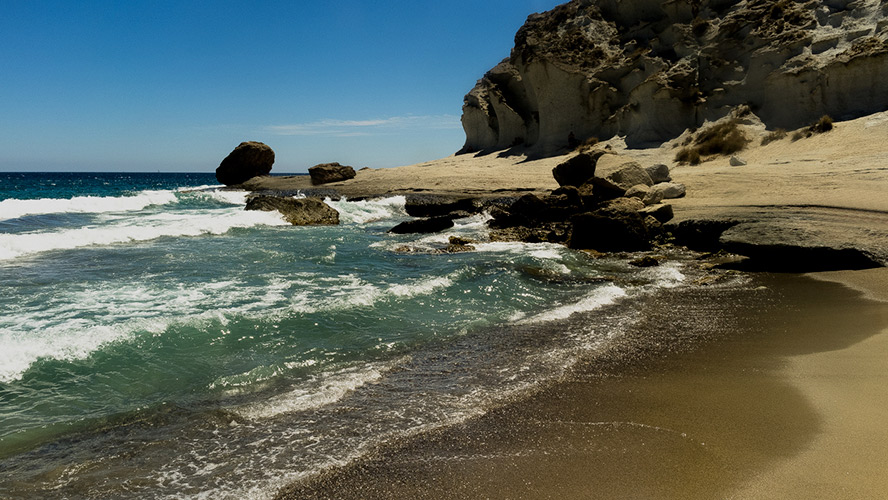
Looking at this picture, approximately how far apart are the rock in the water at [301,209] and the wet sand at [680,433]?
1561cm

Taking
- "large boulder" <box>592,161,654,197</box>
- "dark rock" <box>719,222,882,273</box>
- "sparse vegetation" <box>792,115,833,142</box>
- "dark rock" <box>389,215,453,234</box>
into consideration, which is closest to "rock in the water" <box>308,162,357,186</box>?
"dark rock" <box>389,215,453,234</box>

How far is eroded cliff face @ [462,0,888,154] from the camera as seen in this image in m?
22.4

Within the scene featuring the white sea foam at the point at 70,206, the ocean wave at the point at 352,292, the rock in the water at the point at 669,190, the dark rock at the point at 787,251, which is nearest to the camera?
the ocean wave at the point at 352,292

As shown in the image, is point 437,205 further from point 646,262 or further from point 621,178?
point 646,262

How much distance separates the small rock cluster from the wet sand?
6.58 m

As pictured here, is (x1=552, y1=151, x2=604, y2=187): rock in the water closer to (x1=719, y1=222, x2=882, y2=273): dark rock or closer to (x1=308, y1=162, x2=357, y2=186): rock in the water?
(x1=719, y1=222, x2=882, y2=273): dark rock

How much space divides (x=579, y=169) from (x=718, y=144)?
943cm

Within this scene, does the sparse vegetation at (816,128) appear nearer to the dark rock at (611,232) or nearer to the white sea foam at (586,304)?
the dark rock at (611,232)

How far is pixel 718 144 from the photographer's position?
76.0 ft

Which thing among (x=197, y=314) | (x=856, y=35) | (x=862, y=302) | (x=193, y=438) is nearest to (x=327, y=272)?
(x=197, y=314)

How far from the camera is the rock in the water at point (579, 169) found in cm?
1711

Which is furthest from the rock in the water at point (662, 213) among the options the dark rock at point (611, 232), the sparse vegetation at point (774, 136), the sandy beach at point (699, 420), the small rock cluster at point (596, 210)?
the sparse vegetation at point (774, 136)

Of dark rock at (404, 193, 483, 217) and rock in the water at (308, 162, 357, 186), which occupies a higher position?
rock in the water at (308, 162, 357, 186)

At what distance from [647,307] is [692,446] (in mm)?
4153
